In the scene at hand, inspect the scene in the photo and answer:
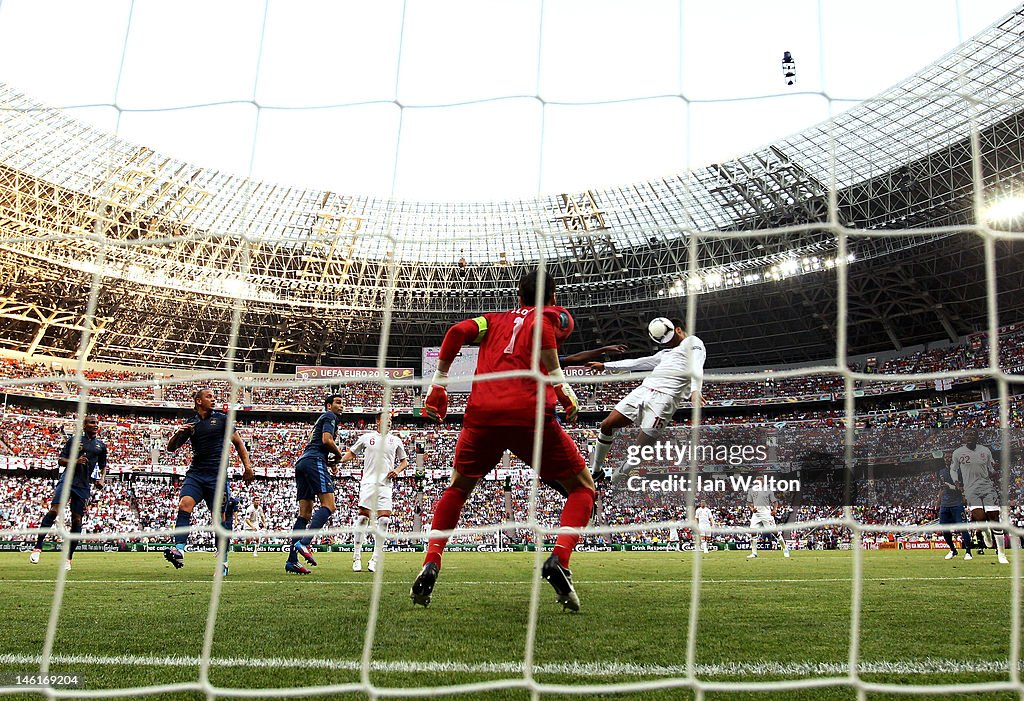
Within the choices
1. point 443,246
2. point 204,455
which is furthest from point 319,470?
point 443,246

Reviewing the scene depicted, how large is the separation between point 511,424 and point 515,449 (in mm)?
239

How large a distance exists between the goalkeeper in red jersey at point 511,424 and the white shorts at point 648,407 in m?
2.60

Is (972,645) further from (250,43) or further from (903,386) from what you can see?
(903,386)

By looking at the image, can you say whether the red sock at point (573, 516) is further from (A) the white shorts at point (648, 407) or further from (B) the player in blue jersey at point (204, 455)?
(B) the player in blue jersey at point (204, 455)

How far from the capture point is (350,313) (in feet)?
101

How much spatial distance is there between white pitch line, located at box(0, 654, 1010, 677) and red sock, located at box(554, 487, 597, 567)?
4.43ft

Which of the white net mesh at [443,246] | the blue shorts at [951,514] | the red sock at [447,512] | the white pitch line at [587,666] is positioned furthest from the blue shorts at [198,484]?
the blue shorts at [951,514]

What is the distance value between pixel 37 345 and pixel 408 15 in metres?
A: 30.1

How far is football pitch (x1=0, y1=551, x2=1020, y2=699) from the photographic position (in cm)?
273

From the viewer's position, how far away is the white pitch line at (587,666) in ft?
9.12

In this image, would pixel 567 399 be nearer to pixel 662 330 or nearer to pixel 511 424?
pixel 511 424

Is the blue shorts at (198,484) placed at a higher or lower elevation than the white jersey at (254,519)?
higher

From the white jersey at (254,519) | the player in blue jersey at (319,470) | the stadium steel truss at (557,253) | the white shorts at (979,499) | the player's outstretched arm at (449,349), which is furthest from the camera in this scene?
the stadium steel truss at (557,253)

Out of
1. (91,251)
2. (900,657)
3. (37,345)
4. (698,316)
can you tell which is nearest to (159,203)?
(91,251)
